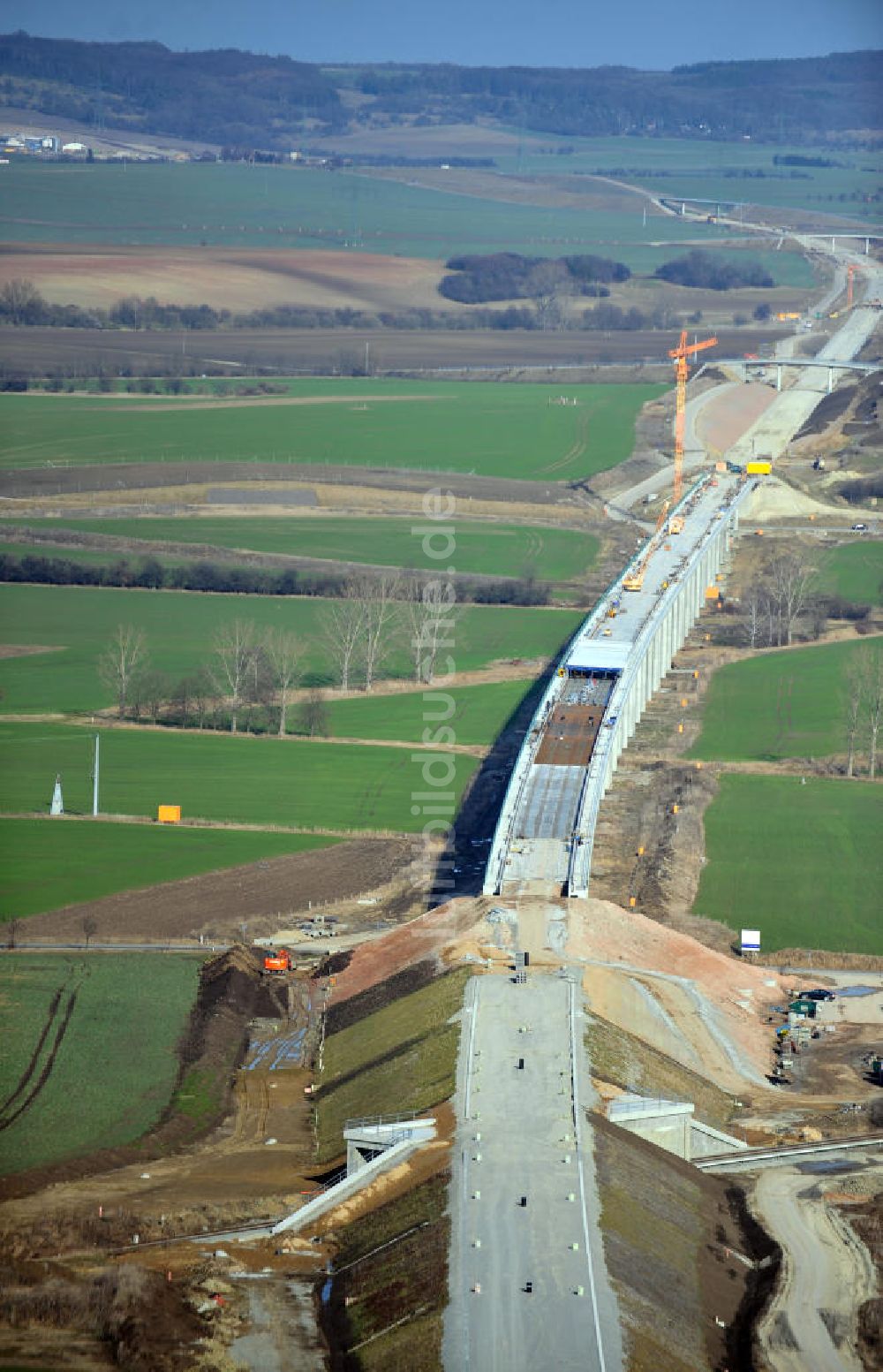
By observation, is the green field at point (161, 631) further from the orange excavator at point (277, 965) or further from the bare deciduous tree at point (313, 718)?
the orange excavator at point (277, 965)

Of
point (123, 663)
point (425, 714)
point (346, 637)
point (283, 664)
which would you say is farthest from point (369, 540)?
point (123, 663)

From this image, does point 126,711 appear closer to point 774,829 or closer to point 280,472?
point 774,829

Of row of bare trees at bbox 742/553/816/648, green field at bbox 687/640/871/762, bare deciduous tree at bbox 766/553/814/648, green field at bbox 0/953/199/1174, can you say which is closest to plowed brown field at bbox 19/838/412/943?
green field at bbox 0/953/199/1174

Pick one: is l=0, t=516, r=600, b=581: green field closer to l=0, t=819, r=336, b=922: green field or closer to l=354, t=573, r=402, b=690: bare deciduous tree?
l=354, t=573, r=402, b=690: bare deciduous tree

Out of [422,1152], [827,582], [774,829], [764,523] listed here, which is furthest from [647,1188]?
[764,523]

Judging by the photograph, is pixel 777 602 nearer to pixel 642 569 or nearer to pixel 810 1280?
pixel 642 569

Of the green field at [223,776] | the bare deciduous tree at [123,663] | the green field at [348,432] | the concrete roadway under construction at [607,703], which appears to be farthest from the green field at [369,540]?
the green field at [223,776]
